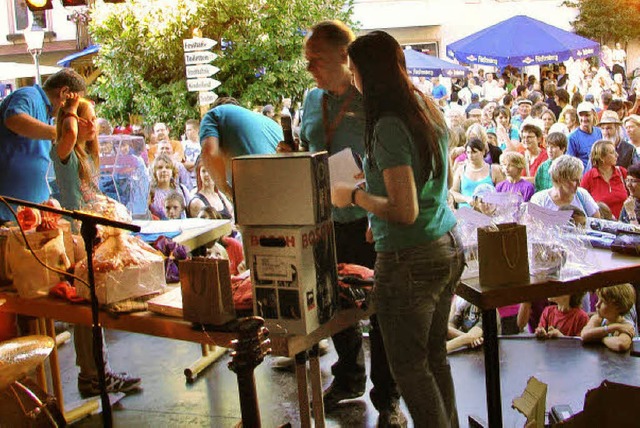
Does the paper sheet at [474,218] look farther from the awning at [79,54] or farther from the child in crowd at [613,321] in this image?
the awning at [79,54]

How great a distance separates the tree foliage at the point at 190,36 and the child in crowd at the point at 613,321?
23.5 ft

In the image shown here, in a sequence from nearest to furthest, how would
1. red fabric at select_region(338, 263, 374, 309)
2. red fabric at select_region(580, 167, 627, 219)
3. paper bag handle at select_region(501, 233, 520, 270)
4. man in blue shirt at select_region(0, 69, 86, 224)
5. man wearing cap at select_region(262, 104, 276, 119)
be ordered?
1. red fabric at select_region(338, 263, 374, 309)
2. paper bag handle at select_region(501, 233, 520, 270)
3. man in blue shirt at select_region(0, 69, 86, 224)
4. red fabric at select_region(580, 167, 627, 219)
5. man wearing cap at select_region(262, 104, 276, 119)

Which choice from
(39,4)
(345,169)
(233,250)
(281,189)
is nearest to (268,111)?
(39,4)

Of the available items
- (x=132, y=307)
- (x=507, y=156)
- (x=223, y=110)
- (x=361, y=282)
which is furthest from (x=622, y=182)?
(x=132, y=307)

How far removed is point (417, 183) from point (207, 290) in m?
0.76

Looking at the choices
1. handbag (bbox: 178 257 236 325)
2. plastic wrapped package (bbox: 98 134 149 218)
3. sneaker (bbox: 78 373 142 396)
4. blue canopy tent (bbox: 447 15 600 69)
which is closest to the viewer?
handbag (bbox: 178 257 236 325)

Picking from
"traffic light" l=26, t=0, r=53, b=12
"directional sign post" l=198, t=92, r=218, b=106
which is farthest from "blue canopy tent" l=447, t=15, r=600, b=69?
"traffic light" l=26, t=0, r=53, b=12

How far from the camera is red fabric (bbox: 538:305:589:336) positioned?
4629mm

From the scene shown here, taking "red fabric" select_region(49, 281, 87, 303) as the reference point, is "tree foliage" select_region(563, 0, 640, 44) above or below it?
above

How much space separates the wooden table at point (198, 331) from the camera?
264cm

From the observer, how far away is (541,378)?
4086 millimetres

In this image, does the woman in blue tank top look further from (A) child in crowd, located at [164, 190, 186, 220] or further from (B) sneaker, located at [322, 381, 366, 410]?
(B) sneaker, located at [322, 381, 366, 410]

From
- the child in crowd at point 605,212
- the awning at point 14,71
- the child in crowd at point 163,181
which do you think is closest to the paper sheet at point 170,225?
the child in crowd at point 163,181

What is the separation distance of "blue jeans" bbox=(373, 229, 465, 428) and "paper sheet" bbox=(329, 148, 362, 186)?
0.37 m
